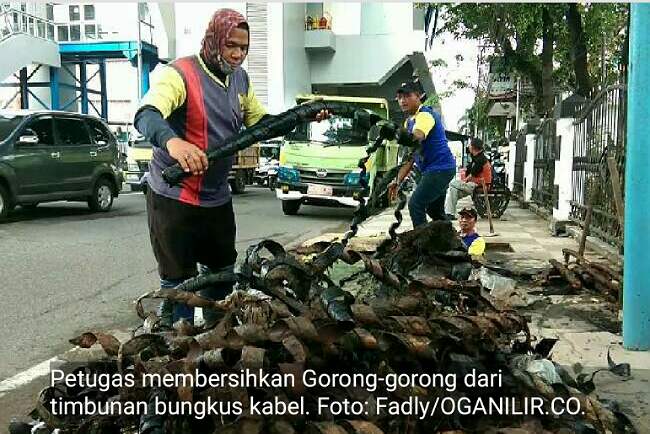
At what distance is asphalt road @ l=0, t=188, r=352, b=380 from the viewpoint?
479cm

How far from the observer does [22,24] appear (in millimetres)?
22656

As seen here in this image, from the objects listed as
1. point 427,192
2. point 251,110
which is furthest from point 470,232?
point 251,110

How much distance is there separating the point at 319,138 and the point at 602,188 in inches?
247

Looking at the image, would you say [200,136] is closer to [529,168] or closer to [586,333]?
[586,333]

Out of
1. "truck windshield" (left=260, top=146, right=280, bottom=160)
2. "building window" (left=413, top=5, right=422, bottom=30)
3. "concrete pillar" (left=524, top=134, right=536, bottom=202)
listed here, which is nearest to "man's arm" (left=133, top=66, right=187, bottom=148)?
"concrete pillar" (left=524, top=134, right=536, bottom=202)

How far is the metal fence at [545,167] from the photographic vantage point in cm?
1196

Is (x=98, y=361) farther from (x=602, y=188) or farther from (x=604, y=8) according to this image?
(x=604, y=8)

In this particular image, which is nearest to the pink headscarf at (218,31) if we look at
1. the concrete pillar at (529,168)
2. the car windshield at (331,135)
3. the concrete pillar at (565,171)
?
the concrete pillar at (565,171)

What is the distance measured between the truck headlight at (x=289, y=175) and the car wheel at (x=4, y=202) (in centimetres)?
466

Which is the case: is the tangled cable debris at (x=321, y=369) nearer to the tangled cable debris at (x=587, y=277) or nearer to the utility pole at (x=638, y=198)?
the utility pole at (x=638, y=198)

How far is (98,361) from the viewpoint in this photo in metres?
2.62

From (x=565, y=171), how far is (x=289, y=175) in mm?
4938

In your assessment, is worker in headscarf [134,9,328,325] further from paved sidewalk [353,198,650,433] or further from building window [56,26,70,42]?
building window [56,26,70,42]

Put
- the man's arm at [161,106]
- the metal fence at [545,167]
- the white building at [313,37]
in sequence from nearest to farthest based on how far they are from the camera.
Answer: the man's arm at [161,106] < the metal fence at [545,167] < the white building at [313,37]
